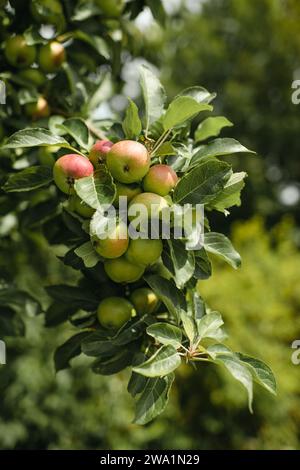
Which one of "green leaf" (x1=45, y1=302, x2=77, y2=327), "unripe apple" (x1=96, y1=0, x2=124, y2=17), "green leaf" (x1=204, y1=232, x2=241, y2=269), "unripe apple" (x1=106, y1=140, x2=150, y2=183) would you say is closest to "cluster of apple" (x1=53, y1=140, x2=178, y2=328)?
"unripe apple" (x1=106, y1=140, x2=150, y2=183)

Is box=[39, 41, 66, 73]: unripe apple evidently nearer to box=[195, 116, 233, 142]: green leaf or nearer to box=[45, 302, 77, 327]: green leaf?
box=[195, 116, 233, 142]: green leaf

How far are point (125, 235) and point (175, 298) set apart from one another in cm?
17

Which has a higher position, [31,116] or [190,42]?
[31,116]

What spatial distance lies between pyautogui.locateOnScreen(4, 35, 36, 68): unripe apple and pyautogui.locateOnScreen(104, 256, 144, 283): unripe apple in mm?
626

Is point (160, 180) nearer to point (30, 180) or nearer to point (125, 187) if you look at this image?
point (125, 187)

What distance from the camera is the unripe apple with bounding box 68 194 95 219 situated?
3.22ft

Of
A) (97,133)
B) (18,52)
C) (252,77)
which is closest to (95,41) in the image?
(18,52)

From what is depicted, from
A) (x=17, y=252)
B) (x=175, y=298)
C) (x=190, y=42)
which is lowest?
(x=190, y=42)

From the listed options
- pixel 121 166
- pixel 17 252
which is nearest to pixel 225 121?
pixel 121 166

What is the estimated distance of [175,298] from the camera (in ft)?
3.25

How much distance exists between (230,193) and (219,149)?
0.29 ft

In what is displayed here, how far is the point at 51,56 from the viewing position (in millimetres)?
1320

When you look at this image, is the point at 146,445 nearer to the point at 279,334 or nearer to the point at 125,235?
the point at 279,334

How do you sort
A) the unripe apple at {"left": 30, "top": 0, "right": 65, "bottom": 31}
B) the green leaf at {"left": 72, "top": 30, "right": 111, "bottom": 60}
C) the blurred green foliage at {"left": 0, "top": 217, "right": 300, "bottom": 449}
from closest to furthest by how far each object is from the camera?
the unripe apple at {"left": 30, "top": 0, "right": 65, "bottom": 31}
the green leaf at {"left": 72, "top": 30, "right": 111, "bottom": 60}
the blurred green foliage at {"left": 0, "top": 217, "right": 300, "bottom": 449}
